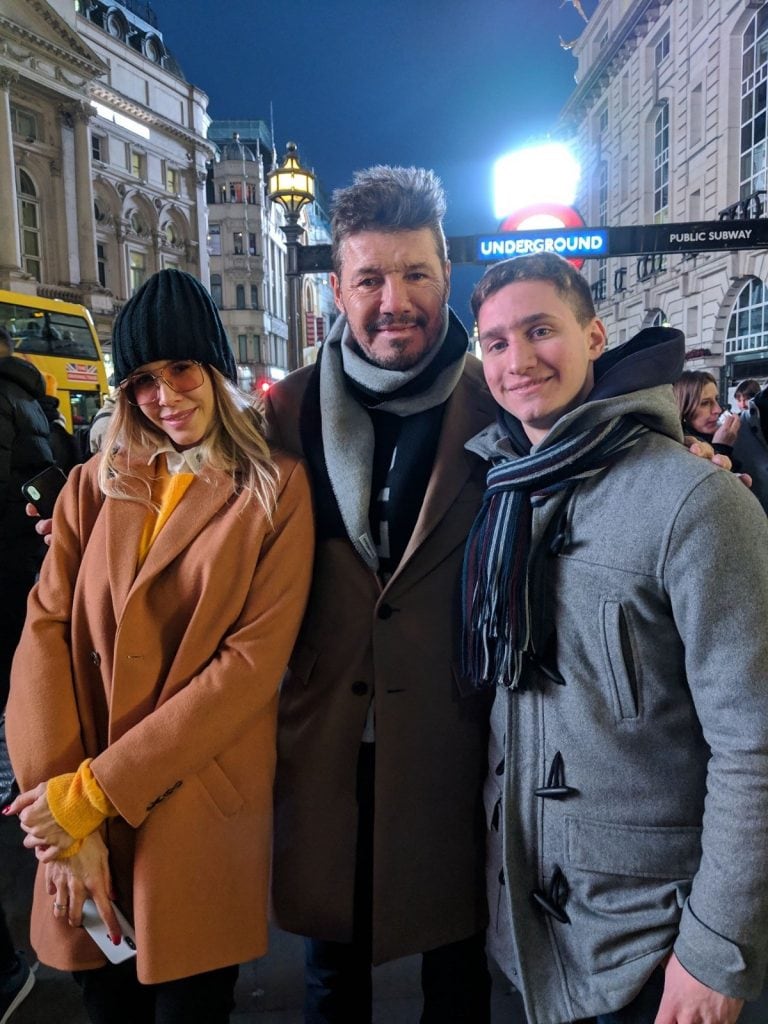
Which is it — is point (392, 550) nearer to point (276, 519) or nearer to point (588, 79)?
point (276, 519)

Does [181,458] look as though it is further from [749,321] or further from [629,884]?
[749,321]

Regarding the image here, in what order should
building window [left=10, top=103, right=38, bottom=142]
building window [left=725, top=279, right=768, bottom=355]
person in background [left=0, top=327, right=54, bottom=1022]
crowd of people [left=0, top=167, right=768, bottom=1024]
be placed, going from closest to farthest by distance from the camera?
crowd of people [left=0, top=167, right=768, bottom=1024] < person in background [left=0, top=327, right=54, bottom=1022] < building window [left=725, top=279, right=768, bottom=355] < building window [left=10, top=103, right=38, bottom=142]

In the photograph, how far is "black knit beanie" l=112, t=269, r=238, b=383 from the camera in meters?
1.74

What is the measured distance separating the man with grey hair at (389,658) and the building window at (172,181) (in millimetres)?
46910

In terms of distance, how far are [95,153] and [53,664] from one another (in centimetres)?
4475

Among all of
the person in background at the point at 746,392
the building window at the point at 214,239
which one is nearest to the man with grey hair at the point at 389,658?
the person in background at the point at 746,392

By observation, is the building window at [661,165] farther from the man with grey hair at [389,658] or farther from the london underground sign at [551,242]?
the man with grey hair at [389,658]

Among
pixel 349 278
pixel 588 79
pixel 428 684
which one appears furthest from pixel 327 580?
pixel 588 79

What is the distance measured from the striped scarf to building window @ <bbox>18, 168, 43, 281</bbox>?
37475 millimetres

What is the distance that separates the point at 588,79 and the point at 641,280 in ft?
41.9


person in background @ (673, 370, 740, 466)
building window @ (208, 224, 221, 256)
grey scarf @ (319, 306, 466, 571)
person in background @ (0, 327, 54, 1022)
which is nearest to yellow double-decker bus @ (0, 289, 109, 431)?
person in background @ (0, 327, 54, 1022)

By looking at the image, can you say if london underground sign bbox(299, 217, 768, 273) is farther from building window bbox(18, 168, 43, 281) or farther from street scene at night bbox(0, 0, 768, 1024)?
building window bbox(18, 168, 43, 281)

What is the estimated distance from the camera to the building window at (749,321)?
17.9 metres

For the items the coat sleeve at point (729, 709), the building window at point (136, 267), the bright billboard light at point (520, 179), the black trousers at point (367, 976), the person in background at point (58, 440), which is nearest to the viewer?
the coat sleeve at point (729, 709)
